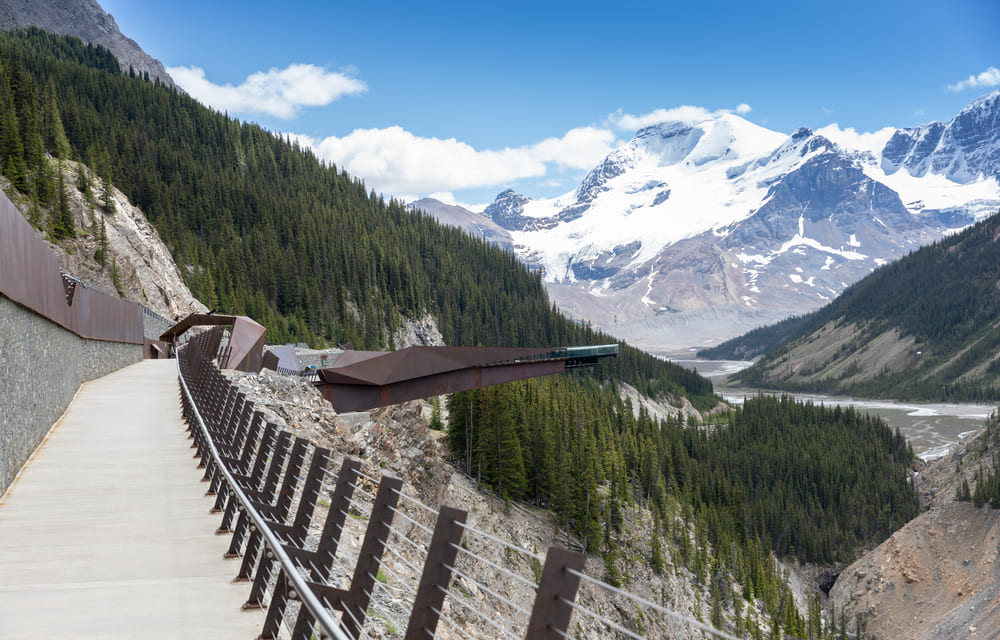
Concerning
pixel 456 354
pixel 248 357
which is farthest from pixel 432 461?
pixel 248 357

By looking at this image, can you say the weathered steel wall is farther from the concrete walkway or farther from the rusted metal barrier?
the rusted metal barrier

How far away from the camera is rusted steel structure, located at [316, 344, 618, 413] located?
144 ft

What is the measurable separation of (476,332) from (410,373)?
125033 mm

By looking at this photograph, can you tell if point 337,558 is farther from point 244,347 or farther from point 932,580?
point 932,580

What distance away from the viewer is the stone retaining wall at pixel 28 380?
13.2m

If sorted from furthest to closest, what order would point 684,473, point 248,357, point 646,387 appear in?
point 646,387 → point 684,473 → point 248,357

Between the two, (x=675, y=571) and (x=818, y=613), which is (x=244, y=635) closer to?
(x=675, y=571)

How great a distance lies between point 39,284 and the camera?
691 inches

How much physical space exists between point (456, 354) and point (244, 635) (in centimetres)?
4395

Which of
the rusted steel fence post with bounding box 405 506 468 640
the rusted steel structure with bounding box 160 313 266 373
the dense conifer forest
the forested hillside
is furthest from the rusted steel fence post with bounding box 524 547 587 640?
the forested hillside

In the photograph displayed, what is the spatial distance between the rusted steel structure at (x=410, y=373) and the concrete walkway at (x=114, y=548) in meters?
24.3

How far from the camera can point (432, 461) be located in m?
46.8

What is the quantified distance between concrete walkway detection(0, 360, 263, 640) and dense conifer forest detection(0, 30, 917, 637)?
48.6 m

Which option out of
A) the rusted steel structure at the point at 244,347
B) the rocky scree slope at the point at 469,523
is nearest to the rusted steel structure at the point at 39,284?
the rocky scree slope at the point at 469,523
